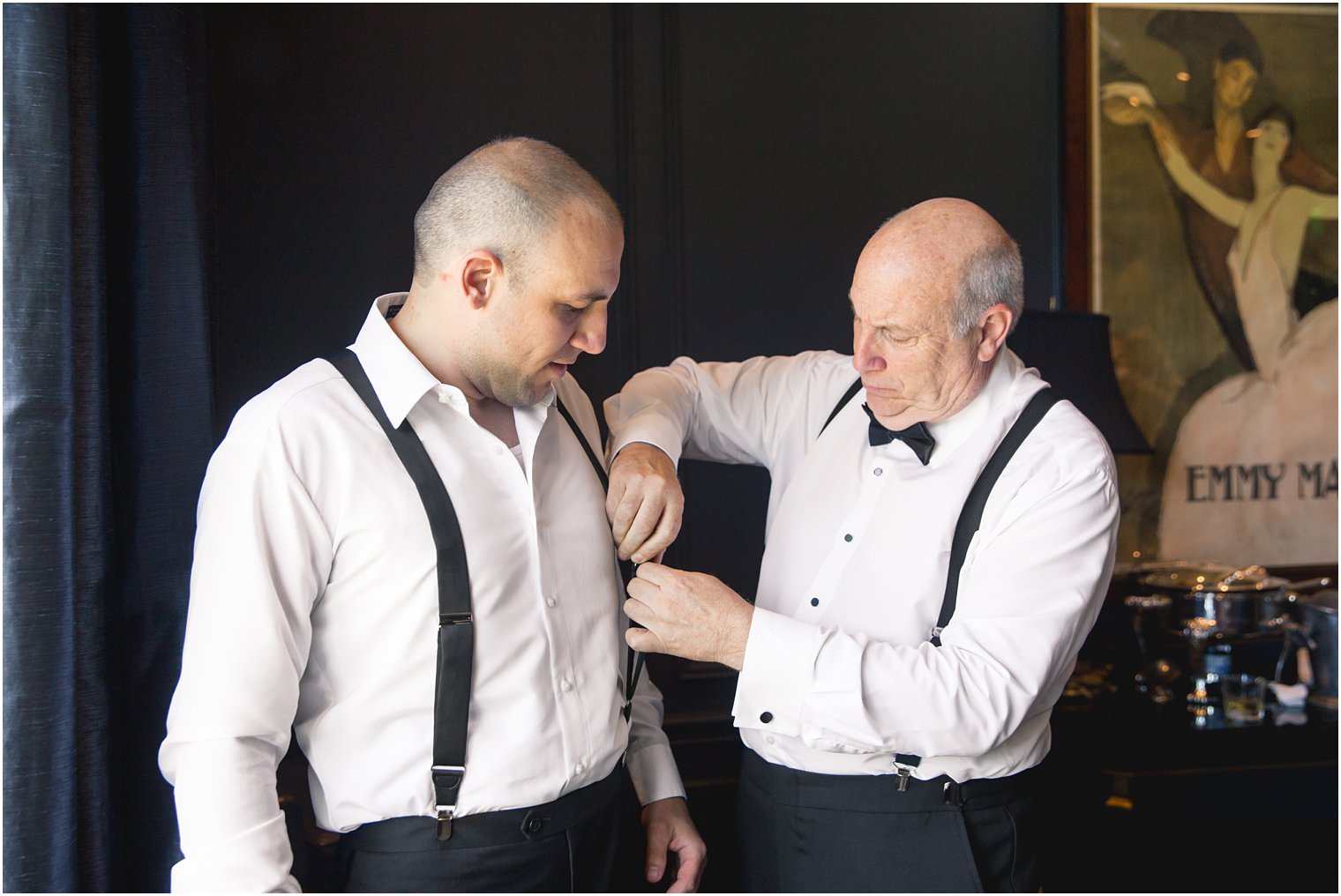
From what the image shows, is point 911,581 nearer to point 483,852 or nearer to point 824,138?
point 483,852

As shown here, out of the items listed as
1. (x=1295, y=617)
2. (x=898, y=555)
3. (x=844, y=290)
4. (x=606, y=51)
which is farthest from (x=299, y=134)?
(x=1295, y=617)

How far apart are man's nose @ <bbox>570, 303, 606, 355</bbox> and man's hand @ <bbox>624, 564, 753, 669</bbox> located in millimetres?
373

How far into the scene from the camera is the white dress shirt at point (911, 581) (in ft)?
5.15

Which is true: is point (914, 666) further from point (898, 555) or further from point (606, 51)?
point (606, 51)

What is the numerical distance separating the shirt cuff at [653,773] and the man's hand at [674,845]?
2 centimetres

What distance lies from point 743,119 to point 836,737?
1732mm

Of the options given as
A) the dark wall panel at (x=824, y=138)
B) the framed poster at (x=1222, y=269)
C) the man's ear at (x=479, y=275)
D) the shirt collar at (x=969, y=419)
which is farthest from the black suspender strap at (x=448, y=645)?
the framed poster at (x=1222, y=269)

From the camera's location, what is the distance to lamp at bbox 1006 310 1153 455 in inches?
101

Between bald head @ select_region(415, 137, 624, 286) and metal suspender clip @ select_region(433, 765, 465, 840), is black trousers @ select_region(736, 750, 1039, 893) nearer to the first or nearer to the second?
metal suspender clip @ select_region(433, 765, 465, 840)

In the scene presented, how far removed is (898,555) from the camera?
1.79m

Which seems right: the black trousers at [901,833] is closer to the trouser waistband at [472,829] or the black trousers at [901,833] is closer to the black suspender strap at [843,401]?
the trouser waistband at [472,829]

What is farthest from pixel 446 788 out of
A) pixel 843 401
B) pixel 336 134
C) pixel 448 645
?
pixel 336 134

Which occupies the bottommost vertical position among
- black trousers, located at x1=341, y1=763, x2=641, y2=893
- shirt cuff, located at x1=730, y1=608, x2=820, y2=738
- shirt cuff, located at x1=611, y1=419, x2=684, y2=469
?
black trousers, located at x1=341, y1=763, x2=641, y2=893

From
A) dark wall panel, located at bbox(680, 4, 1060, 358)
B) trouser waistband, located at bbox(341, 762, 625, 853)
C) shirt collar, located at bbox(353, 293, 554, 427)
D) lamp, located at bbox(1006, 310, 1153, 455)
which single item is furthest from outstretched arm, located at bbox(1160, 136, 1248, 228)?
trouser waistband, located at bbox(341, 762, 625, 853)
